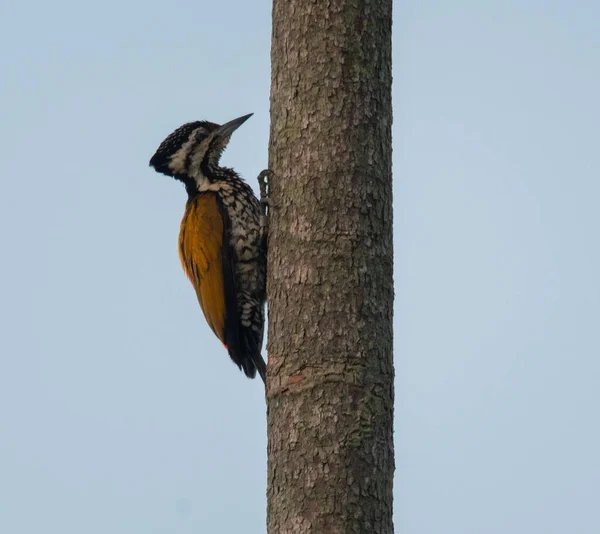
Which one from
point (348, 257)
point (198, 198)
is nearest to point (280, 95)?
point (348, 257)

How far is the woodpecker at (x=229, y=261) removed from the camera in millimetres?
5988

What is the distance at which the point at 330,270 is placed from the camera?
390cm

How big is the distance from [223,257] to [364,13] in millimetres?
2131

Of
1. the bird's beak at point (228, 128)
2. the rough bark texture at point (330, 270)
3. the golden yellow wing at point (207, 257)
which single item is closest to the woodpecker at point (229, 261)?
the golden yellow wing at point (207, 257)

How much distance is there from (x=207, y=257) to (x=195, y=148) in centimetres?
84

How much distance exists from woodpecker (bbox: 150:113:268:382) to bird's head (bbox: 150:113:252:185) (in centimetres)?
13

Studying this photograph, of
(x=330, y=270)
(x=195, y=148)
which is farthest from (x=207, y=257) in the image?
(x=330, y=270)

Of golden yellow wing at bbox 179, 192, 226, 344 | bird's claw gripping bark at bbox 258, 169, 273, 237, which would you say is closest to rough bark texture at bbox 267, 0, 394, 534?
bird's claw gripping bark at bbox 258, 169, 273, 237

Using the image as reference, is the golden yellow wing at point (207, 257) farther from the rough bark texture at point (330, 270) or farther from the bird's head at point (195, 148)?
the rough bark texture at point (330, 270)

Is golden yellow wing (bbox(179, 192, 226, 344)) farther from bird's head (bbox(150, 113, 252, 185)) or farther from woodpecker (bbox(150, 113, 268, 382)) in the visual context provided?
bird's head (bbox(150, 113, 252, 185))

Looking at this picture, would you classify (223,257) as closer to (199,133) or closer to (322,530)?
(199,133)

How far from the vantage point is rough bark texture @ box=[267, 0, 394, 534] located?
11.8 ft

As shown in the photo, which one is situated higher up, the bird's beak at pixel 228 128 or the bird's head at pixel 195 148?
the bird's beak at pixel 228 128

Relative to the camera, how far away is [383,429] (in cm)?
373
